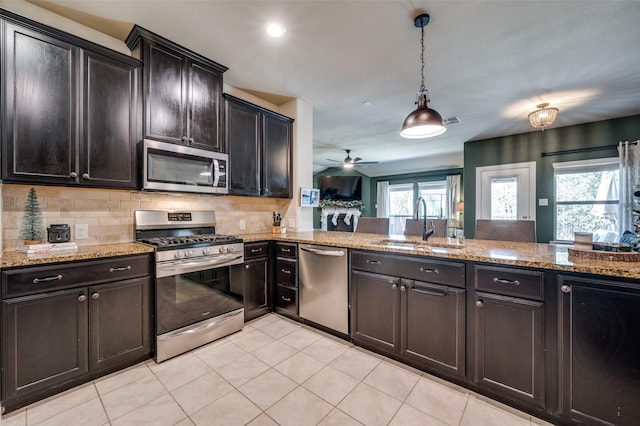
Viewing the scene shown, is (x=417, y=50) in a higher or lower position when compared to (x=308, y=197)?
higher

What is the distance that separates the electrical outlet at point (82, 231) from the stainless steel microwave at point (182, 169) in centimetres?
59

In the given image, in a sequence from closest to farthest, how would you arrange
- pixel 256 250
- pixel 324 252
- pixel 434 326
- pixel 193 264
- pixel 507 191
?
1. pixel 434 326
2. pixel 193 264
3. pixel 324 252
4. pixel 256 250
5. pixel 507 191

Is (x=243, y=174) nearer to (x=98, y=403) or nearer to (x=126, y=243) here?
(x=126, y=243)

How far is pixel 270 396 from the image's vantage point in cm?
174

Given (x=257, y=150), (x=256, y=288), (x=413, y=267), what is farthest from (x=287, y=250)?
(x=413, y=267)

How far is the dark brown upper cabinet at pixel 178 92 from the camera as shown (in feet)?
7.55

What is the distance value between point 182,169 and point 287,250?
1332mm

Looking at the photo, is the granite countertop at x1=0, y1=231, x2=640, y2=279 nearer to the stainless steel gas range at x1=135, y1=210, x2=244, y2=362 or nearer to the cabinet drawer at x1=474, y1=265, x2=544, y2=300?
the cabinet drawer at x1=474, y1=265, x2=544, y2=300

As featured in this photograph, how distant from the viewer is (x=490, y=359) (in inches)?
66.4

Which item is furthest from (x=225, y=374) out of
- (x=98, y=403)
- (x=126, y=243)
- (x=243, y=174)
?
(x=243, y=174)

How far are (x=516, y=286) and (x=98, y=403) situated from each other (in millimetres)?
2701

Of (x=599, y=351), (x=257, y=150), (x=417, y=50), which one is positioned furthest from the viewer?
(x=257, y=150)

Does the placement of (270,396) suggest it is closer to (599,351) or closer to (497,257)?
(497,257)

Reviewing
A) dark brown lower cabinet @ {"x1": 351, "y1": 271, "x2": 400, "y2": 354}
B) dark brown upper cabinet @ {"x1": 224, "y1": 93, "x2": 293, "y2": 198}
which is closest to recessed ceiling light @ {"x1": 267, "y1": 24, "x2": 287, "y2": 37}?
dark brown upper cabinet @ {"x1": 224, "y1": 93, "x2": 293, "y2": 198}
